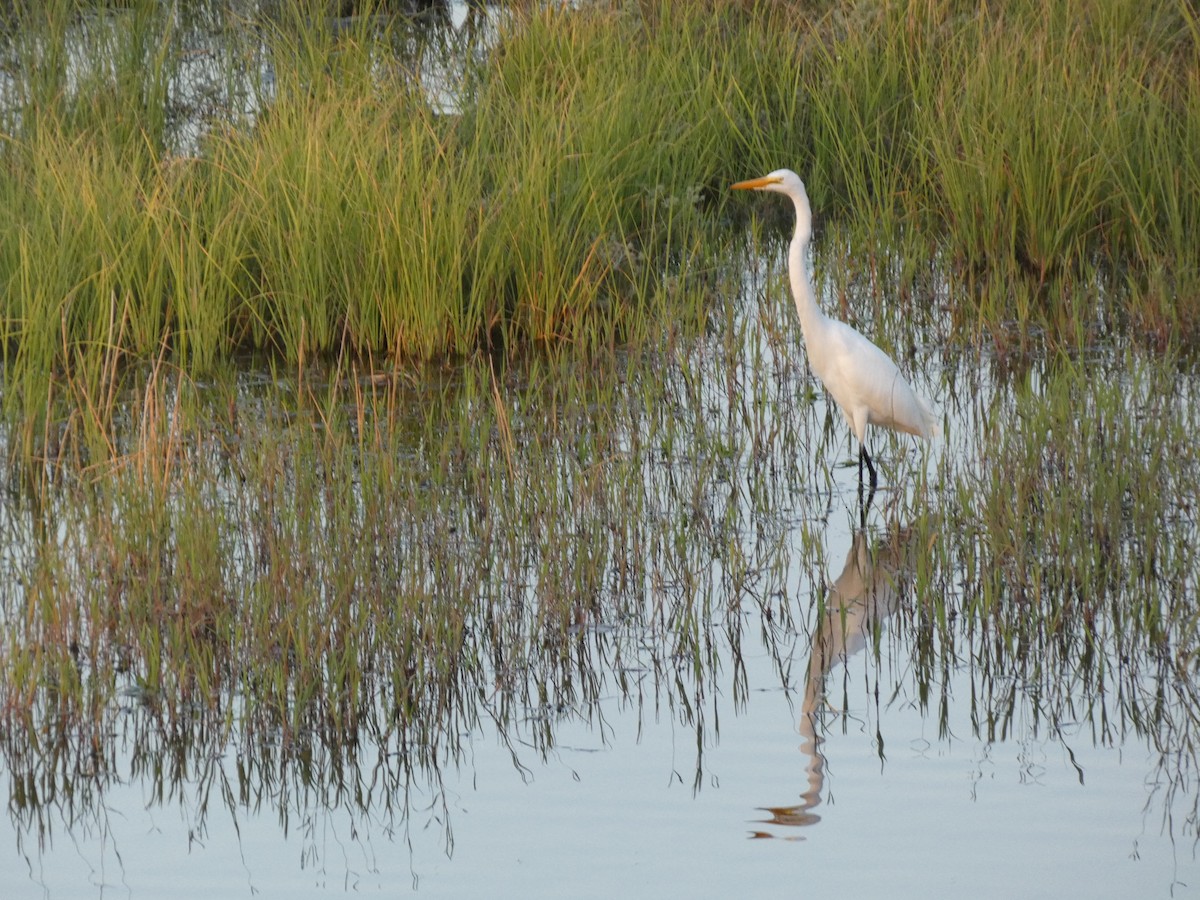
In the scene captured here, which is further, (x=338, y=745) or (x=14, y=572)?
(x=14, y=572)

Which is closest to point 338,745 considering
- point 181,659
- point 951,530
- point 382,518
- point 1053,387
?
point 181,659

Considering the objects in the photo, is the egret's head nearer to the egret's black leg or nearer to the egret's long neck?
the egret's long neck

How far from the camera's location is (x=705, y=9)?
9.72m

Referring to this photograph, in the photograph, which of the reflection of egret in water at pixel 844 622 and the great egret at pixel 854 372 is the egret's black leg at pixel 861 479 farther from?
the reflection of egret in water at pixel 844 622

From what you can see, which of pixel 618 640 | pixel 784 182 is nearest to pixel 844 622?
pixel 618 640

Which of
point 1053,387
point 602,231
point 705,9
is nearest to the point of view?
point 1053,387

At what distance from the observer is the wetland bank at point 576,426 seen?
3.83 meters

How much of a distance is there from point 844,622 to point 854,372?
1.70 meters

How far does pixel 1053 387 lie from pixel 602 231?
7.59 ft

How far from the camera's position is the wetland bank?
3.83 metres

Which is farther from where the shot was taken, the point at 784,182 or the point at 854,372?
the point at 784,182

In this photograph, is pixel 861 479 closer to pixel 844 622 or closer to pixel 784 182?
pixel 784 182

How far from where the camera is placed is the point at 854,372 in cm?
592

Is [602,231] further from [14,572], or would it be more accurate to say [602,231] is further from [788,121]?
[14,572]
